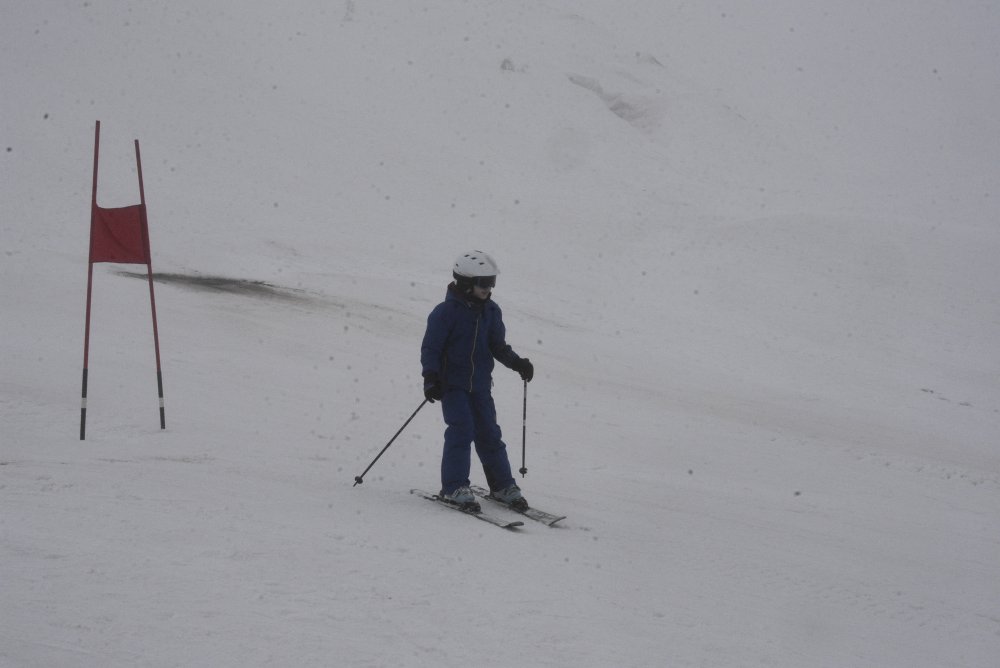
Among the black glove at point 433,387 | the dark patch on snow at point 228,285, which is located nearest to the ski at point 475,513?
the black glove at point 433,387

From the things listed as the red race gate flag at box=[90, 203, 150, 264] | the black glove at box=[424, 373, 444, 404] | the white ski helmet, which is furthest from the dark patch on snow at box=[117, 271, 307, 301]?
the black glove at box=[424, 373, 444, 404]

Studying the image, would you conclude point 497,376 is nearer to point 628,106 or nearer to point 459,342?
point 459,342

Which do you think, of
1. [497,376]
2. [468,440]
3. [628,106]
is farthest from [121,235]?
[628,106]

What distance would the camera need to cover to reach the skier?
6305mm

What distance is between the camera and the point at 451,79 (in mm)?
34500

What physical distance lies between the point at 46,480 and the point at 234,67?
27.1 meters

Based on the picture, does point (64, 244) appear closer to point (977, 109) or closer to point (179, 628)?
point (179, 628)

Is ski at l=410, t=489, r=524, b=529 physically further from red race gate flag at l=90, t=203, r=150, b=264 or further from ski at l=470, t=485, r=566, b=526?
red race gate flag at l=90, t=203, r=150, b=264

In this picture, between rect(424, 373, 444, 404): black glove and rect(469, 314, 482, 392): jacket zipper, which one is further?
rect(469, 314, 482, 392): jacket zipper

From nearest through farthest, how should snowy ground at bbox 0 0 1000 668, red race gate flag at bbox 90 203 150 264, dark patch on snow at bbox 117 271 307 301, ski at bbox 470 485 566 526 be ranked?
1. snowy ground at bbox 0 0 1000 668
2. ski at bbox 470 485 566 526
3. red race gate flag at bbox 90 203 150 264
4. dark patch on snow at bbox 117 271 307 301

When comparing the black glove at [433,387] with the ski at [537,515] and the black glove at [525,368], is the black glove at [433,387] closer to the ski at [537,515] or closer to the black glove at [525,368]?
the black glove at [525,368]

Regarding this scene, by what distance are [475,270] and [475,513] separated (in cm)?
180

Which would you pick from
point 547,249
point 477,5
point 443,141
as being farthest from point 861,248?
point 477,5

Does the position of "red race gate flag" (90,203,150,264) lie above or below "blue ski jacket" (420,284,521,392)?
above
